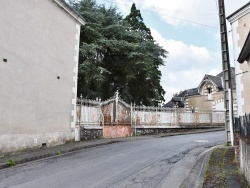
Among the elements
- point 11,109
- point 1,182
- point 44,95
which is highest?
point 44,95

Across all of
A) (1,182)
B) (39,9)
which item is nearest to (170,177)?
(1,182)

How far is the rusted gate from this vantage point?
1636 cm

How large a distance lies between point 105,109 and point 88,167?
9.33 meters

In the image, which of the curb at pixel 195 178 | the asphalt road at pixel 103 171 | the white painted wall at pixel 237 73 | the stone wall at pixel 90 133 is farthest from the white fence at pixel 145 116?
the white painted wall at pixel 237 73

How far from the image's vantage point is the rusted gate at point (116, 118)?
53.7 feet

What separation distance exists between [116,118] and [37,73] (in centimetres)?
782

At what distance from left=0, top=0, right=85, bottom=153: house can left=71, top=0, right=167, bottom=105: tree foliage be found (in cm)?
488

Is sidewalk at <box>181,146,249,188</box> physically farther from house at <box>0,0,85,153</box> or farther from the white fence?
the white fence

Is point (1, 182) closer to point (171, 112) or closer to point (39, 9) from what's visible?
point (39, 9)

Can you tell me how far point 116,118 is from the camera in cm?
1728

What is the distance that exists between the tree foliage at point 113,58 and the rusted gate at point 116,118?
1.94 m

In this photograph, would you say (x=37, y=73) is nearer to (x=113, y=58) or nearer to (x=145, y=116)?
(x=145, y=116)

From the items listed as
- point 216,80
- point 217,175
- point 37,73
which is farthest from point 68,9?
point 216,80

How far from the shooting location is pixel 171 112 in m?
22.2
